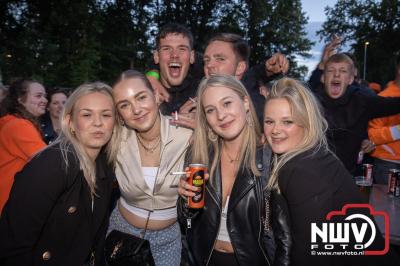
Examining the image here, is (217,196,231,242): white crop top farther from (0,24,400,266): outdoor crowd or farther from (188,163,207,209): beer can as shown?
(188,163,207,209): beer can

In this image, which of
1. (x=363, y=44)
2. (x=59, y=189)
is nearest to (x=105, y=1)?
(x=59, y=189)

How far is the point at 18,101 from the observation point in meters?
4.26

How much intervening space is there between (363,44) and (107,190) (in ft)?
117

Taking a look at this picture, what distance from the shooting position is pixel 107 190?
9.24ft

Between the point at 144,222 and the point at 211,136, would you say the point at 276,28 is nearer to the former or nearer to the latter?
the point at 211,136

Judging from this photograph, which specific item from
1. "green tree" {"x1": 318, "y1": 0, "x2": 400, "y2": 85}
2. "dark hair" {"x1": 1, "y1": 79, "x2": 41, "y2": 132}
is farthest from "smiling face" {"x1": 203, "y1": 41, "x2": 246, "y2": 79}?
"green tree" {"x1": 318, "y1": 0, "x2": 400, "y2": 85}

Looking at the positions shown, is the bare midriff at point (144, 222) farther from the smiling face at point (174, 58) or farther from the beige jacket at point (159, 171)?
the smiling face at point (174, 58)

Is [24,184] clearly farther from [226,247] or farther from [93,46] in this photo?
[93,46]

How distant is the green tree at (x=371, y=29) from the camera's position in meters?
30.4

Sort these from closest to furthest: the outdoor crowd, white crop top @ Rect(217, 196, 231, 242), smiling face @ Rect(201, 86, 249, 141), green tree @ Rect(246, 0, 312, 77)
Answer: the outdoor crowd < white crop top @ Rect(217, 196, 231, 242) < smiling face @ Rect(201, 86, 249, 141) < green tree @ Rect(246, 0, 312, 77)

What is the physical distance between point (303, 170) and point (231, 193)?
0.64 m

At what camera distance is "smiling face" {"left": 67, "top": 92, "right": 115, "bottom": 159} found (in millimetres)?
2658

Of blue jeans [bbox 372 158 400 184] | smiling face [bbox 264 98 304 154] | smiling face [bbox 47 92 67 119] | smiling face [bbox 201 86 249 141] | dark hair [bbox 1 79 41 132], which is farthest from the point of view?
smiling face [bbox 47 92 67 119]

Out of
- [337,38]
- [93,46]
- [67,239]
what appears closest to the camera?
[67,239]
